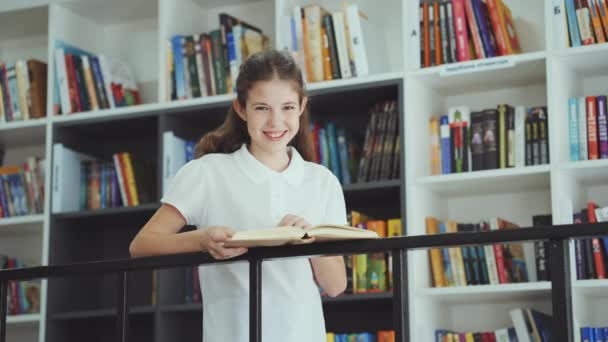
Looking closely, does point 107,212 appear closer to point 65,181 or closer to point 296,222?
point 65,181

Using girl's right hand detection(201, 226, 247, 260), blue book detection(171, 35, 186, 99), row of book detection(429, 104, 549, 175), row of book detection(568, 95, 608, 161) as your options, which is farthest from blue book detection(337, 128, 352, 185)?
girl's right hand detection(201, 226, 247, 260)

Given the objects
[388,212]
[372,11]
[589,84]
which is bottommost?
[388,212]

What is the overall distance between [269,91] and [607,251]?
159 cm

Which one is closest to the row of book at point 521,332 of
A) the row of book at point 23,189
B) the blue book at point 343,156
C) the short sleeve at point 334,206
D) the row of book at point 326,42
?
the blue book at point 343,156

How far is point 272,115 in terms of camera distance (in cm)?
183

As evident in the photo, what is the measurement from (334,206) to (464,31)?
157 cm

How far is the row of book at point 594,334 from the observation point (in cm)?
296

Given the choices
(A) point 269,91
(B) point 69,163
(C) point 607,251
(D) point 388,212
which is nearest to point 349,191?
(D) point 388,212

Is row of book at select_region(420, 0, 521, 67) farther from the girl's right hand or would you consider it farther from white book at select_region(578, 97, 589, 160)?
the girl's right hand

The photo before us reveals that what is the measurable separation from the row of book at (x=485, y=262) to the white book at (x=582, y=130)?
270 millimetres

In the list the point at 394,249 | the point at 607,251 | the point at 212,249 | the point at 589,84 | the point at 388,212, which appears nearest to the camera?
the point at 394,249

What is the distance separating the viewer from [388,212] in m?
3.58

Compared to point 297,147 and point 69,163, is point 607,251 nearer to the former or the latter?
point 297,147

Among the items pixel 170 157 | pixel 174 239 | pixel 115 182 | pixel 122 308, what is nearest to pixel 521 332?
pixel 170 157
